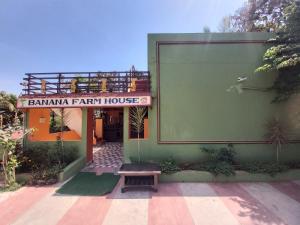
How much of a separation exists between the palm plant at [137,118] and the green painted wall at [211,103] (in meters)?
0.26

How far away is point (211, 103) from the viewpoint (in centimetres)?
873

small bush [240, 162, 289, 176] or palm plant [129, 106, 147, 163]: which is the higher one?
palm plant [129, 106, 147, 163]

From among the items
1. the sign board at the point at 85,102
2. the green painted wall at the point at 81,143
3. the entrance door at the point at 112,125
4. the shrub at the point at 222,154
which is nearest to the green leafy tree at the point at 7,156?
the sign board at the point at 85,102

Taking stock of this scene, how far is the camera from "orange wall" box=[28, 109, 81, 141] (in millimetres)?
9336

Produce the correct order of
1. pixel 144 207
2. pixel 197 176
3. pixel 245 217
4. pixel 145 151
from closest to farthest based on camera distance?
pixel 245 217
pixel 144 207
pixel 197 176
pixel 145 151

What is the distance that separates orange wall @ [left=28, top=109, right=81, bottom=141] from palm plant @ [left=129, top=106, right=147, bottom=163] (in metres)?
2.51

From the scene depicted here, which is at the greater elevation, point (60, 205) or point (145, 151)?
point (145, 151)

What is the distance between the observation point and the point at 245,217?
194 inches

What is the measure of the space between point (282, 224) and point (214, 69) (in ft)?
19.2

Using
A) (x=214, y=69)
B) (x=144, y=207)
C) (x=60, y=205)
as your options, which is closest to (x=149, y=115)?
(x=214, y=69)

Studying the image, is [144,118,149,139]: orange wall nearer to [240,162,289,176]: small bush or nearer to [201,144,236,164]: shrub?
[201,144,236,164]: shrub

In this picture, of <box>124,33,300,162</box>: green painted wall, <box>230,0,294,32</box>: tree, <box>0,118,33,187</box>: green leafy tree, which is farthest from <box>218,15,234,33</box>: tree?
<box>0,118,33,187</box>: green leafy tree

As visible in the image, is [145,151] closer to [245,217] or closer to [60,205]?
[60,205]

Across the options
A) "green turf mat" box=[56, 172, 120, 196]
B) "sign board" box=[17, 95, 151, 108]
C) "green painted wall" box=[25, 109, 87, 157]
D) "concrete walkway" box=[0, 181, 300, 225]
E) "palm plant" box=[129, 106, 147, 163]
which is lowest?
"concrete walkway" box=[0, 181, 300, 225]
